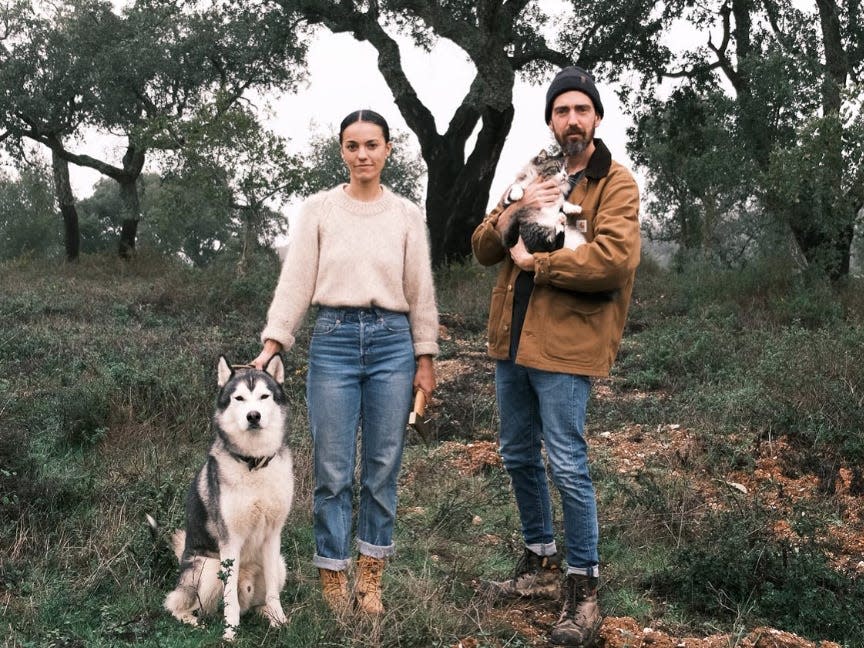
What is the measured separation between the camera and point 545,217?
151 inches

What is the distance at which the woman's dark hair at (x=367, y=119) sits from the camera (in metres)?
3.96

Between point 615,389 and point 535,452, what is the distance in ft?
19.9

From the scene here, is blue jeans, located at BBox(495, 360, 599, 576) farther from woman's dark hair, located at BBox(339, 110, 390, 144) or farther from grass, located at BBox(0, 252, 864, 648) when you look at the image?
woman's dark hair, located at BBox(339, 110, 390, 144)

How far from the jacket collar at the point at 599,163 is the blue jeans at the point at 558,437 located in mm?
897

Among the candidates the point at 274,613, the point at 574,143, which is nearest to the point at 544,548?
the point at 274,613

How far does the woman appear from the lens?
154 inches

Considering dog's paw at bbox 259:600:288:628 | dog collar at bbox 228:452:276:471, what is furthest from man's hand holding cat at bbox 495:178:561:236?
dog's paw at bbox 259:600:288:628

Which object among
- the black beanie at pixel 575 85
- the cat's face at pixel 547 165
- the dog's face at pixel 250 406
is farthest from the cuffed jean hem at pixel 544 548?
the black beanie at pixel 575 85

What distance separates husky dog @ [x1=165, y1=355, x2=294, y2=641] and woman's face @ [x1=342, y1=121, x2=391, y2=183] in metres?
0.93

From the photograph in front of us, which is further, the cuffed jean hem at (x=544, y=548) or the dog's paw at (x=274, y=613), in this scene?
the cuffed jean hem at (x=544, y=548)

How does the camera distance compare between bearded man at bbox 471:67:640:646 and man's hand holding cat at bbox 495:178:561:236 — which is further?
man's hand holding cat at bbox 495:178:561:236

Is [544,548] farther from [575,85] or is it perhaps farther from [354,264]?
[575,85]

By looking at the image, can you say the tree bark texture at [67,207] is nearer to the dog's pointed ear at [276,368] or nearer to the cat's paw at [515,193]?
the dog's pointed ear at [276,368]

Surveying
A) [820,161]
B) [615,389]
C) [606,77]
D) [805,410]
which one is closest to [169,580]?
[805,410]
